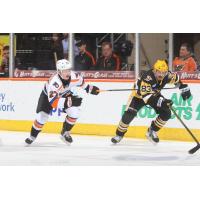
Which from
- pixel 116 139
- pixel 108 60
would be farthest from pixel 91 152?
pixel 108 60

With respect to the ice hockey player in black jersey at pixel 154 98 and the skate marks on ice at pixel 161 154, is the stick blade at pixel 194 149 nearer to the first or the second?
the skate marks on ice at pixel 161 154

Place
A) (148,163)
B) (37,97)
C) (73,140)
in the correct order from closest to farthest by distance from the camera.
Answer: (148,163) → (73,140) → (37,97)

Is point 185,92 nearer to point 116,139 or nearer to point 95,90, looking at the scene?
point 116,139

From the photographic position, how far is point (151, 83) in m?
8.66

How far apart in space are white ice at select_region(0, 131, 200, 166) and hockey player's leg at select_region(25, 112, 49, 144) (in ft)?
0.30

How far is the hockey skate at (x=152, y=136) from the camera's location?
29.6 ft

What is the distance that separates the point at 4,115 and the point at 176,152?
2.80 m

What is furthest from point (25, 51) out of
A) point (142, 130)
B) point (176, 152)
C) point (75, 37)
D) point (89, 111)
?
point (176, 152)

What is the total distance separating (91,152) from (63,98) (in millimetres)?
764

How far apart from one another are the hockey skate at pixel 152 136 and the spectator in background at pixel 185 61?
0.98 metres

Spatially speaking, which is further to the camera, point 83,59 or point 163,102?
point 83,59

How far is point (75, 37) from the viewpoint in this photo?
10078mm

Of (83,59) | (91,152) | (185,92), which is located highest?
(83,59)

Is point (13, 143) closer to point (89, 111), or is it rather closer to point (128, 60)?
point (89, 111)
